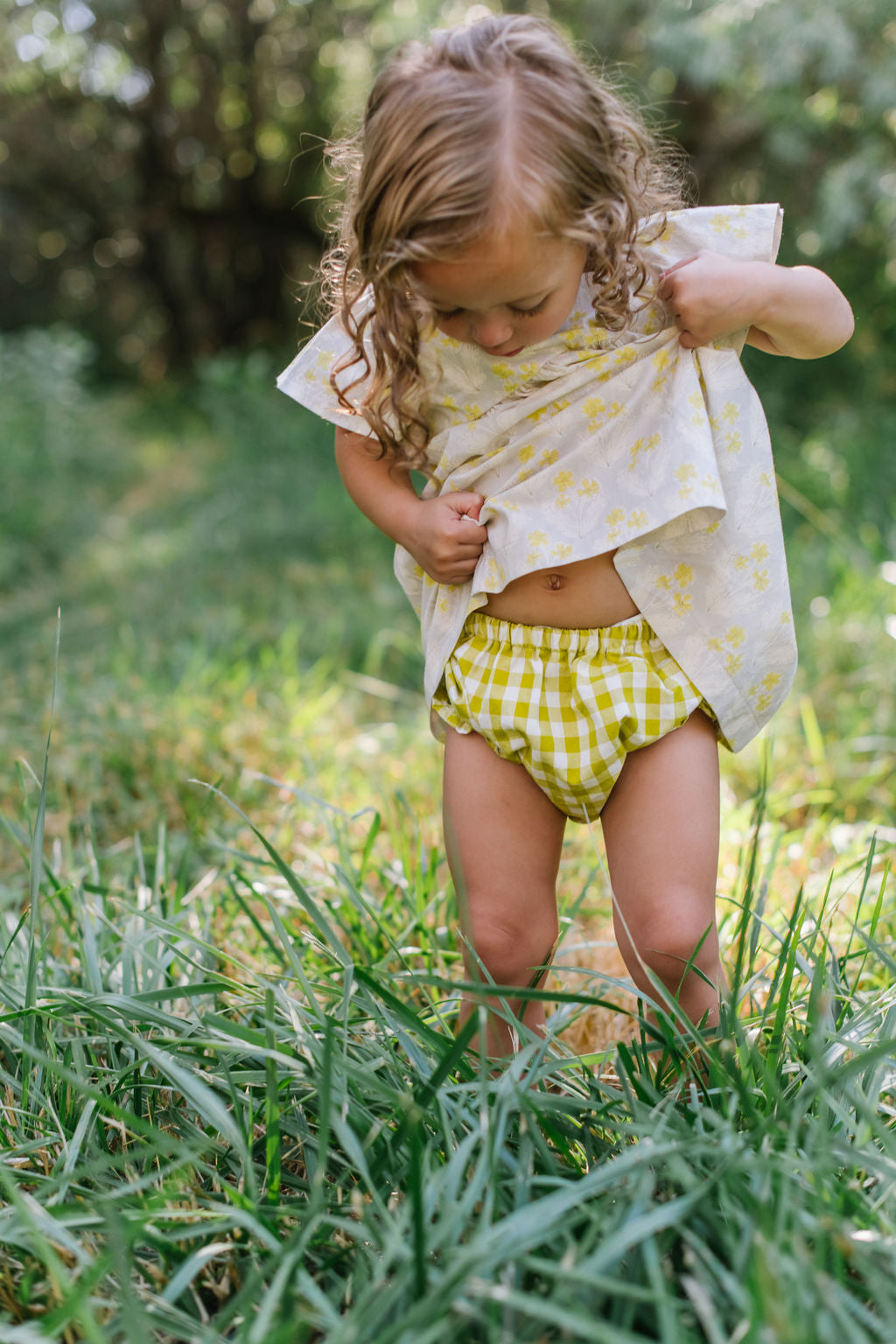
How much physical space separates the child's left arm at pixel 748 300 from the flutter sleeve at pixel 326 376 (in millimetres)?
399

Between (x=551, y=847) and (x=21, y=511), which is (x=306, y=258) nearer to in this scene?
(x=21, y=511)

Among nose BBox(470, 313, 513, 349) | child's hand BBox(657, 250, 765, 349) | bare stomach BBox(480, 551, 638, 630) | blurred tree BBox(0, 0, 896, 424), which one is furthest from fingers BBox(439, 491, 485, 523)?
blurred tree BBox(0, 0, 896, 424)

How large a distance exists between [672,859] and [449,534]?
480mm

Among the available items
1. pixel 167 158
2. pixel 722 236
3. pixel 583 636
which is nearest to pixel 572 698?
pixel 583 636

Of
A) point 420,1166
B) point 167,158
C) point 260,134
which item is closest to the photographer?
point 420,1166

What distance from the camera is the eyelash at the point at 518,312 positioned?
4.02ft

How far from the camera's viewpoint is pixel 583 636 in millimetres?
1406

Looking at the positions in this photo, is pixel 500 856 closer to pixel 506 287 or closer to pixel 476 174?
pixel 506 287

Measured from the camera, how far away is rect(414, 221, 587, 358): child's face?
3.79 feet

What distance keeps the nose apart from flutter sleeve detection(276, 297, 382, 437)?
0.24 m

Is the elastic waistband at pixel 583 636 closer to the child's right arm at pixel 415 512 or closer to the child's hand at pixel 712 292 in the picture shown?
the child's right arm at pixel 415 512

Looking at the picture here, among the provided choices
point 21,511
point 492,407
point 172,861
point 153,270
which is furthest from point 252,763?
point 153,270

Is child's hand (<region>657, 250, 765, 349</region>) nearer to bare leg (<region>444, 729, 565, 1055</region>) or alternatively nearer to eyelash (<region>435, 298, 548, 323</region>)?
eyelash (<region>435, 298, 548, 323</region>)

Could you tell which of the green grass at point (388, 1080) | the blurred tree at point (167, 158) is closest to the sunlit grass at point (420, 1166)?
the green grass at point (388, 1080)
